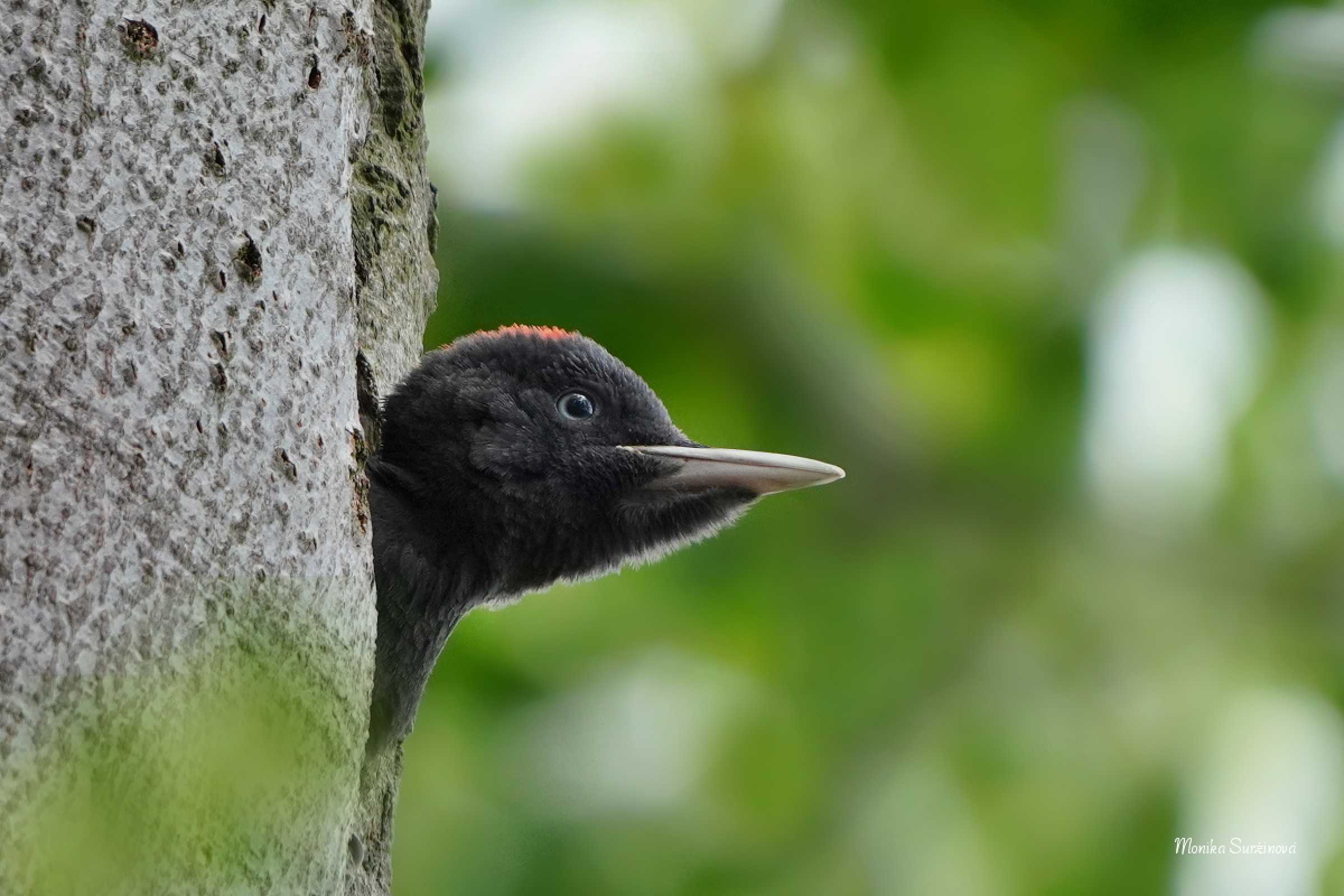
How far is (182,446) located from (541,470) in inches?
66.8

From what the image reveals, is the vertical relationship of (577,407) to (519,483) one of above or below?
above

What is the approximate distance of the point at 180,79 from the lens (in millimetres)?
2592

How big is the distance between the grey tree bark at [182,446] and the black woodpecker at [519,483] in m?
0.83

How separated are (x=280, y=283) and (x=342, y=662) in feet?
2.18

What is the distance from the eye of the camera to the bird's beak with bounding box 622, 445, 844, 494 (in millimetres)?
3975

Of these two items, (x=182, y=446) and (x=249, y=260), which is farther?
(x=249, y=260)

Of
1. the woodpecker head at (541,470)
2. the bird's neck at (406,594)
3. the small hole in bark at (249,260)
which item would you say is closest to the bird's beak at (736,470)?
the woodpecker head at (541,470)

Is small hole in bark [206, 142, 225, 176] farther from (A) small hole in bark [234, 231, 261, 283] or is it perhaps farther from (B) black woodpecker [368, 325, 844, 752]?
(B) black woodpecker [368, 325, 844, 752]

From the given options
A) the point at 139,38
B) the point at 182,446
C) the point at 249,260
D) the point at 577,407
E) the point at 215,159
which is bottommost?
the point at 182,446

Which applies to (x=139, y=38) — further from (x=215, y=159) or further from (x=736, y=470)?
(x=736, y=470)

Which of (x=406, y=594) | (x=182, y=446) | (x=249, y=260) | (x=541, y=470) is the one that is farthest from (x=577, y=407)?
(x=182, y=446)

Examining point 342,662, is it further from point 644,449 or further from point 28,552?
point 644,449

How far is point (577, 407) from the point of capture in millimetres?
4270

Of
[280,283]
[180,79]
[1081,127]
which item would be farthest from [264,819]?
[1081,127]
